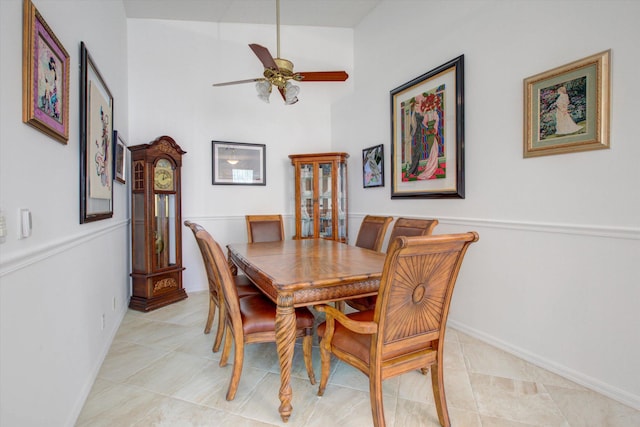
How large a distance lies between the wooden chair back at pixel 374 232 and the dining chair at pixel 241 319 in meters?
1.14

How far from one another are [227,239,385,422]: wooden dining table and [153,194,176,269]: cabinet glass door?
173cm

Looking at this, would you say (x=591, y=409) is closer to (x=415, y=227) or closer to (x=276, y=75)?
(x=415, y=227)

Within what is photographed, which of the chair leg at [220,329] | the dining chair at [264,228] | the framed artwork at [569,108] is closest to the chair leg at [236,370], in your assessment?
the chair leg at [220,329]

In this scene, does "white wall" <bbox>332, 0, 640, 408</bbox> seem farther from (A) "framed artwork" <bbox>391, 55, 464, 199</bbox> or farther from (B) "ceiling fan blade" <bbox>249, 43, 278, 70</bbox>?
(B) "ceiling fan blade" <bbox>249, 43, 278, 70</bbox>

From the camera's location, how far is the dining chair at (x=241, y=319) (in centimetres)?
161

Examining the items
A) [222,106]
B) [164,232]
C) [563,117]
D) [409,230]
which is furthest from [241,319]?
[222,106]

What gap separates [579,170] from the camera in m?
1.87

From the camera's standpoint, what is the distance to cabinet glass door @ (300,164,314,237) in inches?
163

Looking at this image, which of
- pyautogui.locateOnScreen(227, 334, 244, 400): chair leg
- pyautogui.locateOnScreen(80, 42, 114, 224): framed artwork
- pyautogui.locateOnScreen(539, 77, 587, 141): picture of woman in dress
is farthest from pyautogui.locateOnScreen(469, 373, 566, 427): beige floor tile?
pyautogui.locateOnScreen(80, 42, 114, 224): framed artwork

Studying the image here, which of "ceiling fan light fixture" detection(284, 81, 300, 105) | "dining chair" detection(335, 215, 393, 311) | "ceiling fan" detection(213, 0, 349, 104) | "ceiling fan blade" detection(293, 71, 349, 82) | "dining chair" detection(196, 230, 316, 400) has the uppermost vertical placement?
"ceiling fan blade" detection(293, 71, 349, 82)

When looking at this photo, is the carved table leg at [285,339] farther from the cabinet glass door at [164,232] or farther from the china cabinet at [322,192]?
the china cabinet at [322,192]

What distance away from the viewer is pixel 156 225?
336 centimetres

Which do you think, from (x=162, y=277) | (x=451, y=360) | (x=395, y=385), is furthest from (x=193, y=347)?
(x=451, y=360)

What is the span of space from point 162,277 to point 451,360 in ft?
9.66
